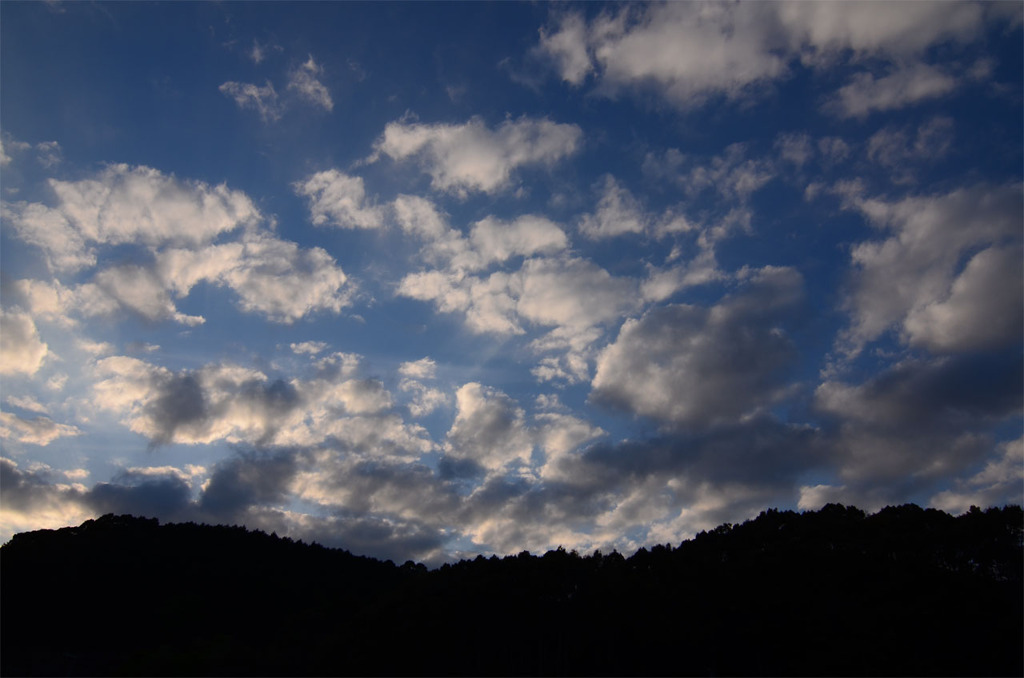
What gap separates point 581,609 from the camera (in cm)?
4684

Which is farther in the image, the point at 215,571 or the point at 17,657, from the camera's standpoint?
the point at 215,571

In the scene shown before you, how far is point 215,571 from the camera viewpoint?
59969 millimetres

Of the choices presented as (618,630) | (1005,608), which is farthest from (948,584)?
(618,630)

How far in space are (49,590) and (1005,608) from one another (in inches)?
2696

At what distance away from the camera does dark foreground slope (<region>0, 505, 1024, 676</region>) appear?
117 ft

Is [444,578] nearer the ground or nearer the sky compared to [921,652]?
nearer the sky

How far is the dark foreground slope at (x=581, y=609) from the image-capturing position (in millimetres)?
35719

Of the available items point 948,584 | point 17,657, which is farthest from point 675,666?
point 17,657

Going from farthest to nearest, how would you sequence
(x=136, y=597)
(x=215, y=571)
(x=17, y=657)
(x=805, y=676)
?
(x=215, y=571) < (x=136, y=597) < (x=17, y=657) < (x=805, y=676)

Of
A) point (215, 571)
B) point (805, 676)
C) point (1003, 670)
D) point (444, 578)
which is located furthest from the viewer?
point (215, 571)

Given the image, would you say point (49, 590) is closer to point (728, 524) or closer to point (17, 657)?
point (17, 657)

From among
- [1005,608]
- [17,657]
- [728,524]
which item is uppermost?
[728,524]

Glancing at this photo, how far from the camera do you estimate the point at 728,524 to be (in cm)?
5134

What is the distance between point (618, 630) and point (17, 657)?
44494 mm
